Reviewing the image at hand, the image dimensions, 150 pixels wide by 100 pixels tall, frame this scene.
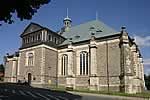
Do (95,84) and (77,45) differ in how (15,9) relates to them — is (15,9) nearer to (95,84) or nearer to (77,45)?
(95,84)

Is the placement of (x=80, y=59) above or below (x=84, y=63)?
above

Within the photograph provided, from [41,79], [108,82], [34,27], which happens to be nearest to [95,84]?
[108,82]

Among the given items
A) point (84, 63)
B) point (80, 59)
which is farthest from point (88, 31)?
point (84, 63)

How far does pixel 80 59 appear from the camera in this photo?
40.8 m

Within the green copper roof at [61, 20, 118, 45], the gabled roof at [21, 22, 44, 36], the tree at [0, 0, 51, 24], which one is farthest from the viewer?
the gabled roof at [21, 22, 44, 36]

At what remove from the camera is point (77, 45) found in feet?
137

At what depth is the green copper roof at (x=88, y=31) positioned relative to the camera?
40.7 metres

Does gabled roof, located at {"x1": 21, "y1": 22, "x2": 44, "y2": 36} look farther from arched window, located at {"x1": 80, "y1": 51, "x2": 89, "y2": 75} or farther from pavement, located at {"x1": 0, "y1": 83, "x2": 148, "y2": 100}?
pavement, located at {"x1": 0, "y1": 83, "x2": 148, "y2": 100}

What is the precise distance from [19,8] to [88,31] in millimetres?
33327

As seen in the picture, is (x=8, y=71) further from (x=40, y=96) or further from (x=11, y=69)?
(x=40, y=96)

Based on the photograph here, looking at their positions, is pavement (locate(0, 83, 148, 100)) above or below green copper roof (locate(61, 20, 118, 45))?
below

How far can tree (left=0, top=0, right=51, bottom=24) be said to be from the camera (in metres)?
10.9

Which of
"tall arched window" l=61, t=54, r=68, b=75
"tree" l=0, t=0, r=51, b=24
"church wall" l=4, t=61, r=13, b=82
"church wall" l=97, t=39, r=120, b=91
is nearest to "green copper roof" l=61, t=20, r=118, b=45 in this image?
"church wall" l=97, t=39, r=120, b=91

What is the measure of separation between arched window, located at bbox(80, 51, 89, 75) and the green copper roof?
129 inches
